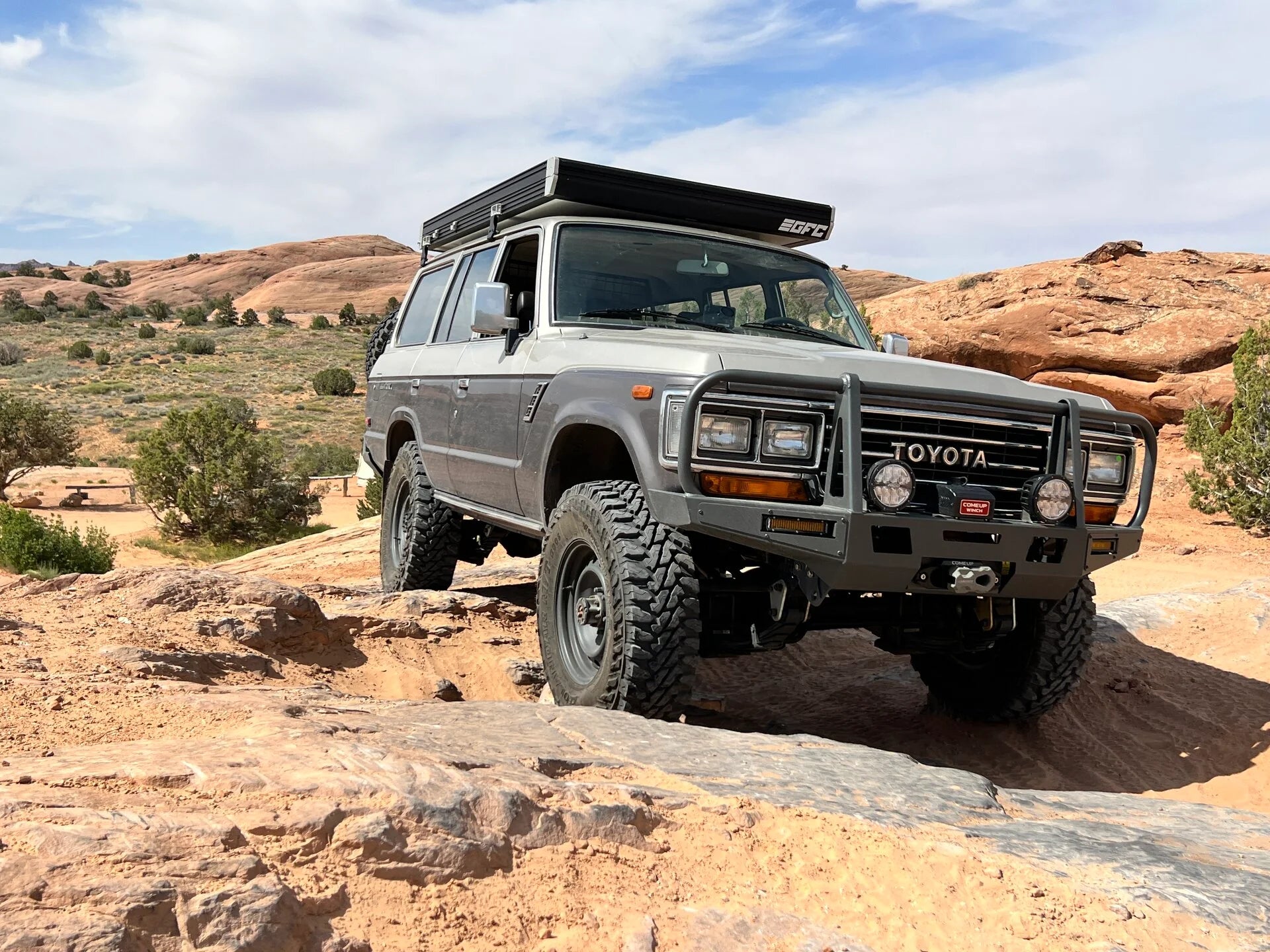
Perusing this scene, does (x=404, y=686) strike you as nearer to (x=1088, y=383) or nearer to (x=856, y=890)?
(x=856, y=890)

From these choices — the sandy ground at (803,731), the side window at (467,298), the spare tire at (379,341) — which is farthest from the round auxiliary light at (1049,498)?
the spare tire at (379,341)

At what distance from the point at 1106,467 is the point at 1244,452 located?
30.6ft

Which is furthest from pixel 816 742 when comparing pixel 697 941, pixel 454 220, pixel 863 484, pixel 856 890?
pixel 454 220

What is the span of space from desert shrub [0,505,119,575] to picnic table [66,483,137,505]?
11883mm

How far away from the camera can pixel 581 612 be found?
4.23 m

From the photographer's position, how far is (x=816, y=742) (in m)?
3.67

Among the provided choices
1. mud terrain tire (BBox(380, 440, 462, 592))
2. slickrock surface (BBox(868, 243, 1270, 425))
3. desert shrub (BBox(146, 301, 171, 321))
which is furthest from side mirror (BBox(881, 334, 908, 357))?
desert shrub (BBox(146, 301, 171, 321))

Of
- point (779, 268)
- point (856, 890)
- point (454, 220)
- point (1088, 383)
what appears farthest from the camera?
point (1088, 383)

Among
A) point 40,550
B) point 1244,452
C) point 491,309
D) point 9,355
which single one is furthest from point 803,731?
point 9,355

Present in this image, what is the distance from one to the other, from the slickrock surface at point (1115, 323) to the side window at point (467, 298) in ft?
41.7

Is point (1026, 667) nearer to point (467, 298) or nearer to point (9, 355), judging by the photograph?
point (467, 298)

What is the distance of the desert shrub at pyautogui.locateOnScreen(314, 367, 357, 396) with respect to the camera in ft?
131

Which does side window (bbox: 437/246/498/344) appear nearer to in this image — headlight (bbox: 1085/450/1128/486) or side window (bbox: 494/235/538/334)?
side window (bbox: 494/235/538/334)

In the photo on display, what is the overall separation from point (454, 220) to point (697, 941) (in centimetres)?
532
